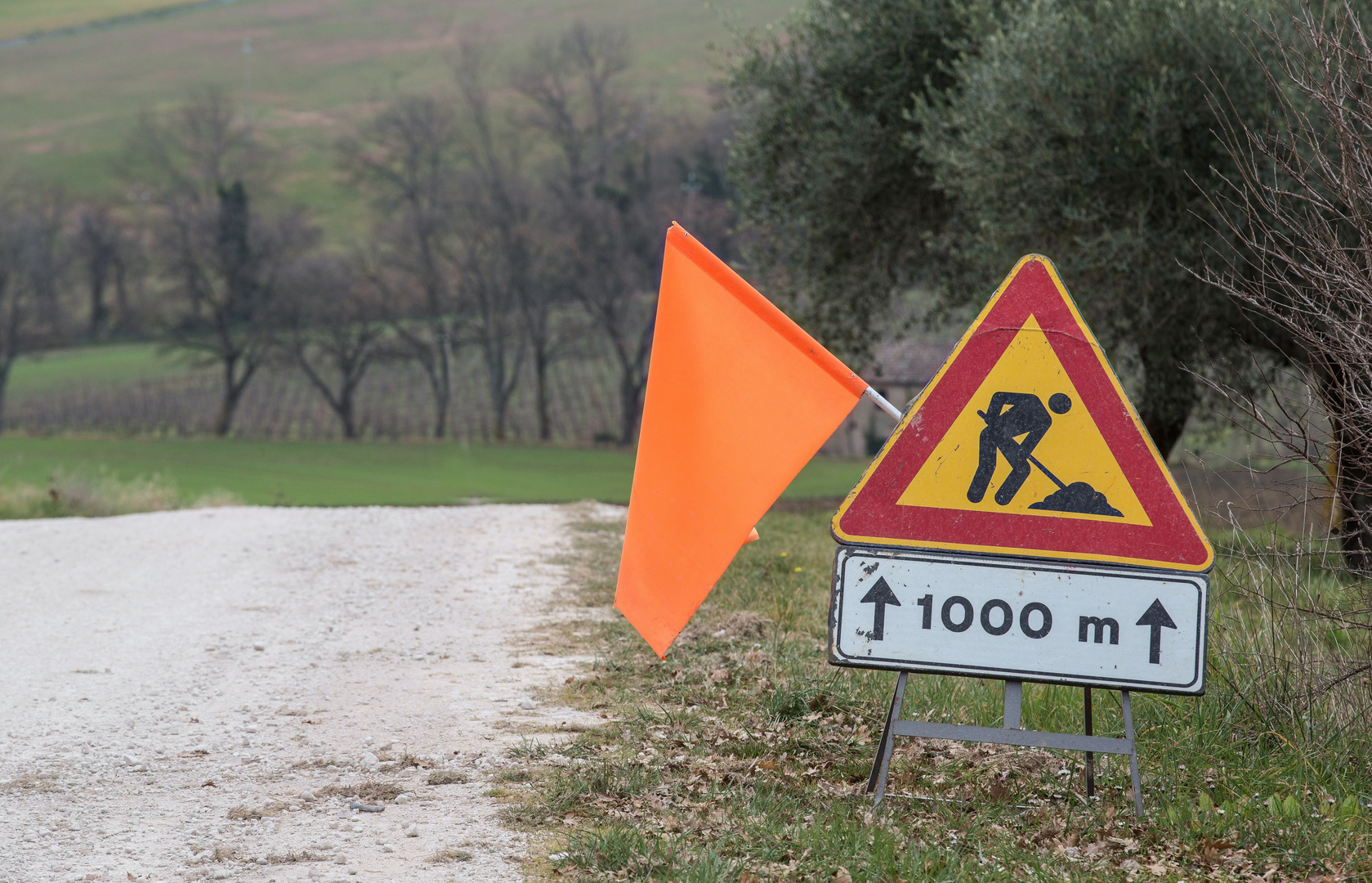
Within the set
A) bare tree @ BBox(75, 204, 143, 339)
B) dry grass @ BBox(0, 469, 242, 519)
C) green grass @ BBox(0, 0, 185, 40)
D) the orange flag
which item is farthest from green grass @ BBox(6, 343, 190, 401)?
green grass @ BBox(0, 0, 185, 40)

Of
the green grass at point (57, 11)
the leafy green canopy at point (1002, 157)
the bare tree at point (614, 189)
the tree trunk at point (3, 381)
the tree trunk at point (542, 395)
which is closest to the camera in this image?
the leafy green canopy at point (1002, 157)

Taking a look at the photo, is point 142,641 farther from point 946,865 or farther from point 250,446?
point 250,446

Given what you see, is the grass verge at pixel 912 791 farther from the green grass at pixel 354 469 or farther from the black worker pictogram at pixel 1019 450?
the green grass at pixel 354 469

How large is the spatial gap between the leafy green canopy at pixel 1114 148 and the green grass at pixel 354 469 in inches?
351

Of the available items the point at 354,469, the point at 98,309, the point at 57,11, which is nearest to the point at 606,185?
the point at 354,469

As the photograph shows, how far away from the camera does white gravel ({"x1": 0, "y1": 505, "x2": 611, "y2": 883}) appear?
359 centimetres

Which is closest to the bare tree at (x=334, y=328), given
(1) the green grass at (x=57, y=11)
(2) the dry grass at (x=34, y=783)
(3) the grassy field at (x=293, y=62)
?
(3) the grassy field at (x=293, y=62)

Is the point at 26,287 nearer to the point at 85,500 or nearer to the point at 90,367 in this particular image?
the point at 90,367

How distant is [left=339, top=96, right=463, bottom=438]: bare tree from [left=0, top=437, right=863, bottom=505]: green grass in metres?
7.34

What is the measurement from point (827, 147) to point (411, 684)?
33.9 ft

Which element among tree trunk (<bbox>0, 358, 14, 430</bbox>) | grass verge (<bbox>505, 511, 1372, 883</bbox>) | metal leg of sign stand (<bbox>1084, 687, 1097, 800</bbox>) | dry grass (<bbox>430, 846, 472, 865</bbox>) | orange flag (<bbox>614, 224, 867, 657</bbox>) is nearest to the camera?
grass verge (<bbox>505, 511, 1372, 883</bbox>)

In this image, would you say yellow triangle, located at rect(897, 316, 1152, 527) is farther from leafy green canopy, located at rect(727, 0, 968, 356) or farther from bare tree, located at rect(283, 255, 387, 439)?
bare tree, located at rect(283, 255, 387, 439)

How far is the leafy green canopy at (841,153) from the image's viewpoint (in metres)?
14.1

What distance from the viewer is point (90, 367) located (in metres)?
48.1
